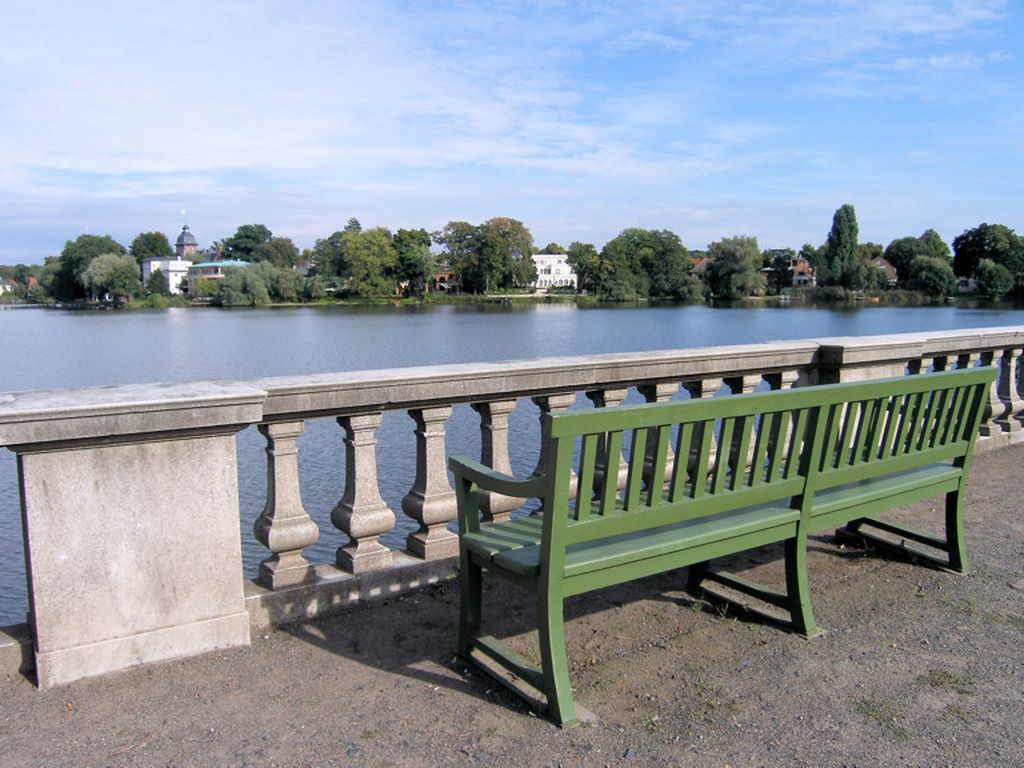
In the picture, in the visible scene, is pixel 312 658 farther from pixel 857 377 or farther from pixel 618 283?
pixel 618 283

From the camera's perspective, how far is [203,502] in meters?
3.32

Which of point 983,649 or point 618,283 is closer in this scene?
point 983,649

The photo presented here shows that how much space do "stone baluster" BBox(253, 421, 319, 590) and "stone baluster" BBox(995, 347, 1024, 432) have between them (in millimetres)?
6392

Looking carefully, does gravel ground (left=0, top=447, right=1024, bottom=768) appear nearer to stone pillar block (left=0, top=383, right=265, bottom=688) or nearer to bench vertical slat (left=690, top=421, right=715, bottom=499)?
stone pillar block (left=0, top=383, right=265, bottom=688)

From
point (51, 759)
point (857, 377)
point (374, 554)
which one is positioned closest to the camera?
point (51, 759)

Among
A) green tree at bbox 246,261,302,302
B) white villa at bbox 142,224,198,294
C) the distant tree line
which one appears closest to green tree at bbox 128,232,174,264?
white villa at bbox 142,224,198,294

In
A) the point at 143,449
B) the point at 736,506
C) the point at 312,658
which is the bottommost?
the point at 312,658

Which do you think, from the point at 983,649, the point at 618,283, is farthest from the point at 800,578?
the point at 618,283

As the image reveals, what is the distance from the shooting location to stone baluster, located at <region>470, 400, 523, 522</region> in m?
4.17

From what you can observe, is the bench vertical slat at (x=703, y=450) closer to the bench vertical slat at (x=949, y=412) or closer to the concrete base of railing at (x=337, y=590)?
the concrete base of railing at (x=337, y=590)

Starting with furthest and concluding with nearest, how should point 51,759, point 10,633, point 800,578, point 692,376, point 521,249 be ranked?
point 521,249 → point 692,376 → point 800,578 → point 10,633 → point 51,759

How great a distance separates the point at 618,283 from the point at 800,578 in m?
104

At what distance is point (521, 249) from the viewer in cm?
11881

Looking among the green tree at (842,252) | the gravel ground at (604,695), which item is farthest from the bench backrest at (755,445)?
the green tree at (842,252)
